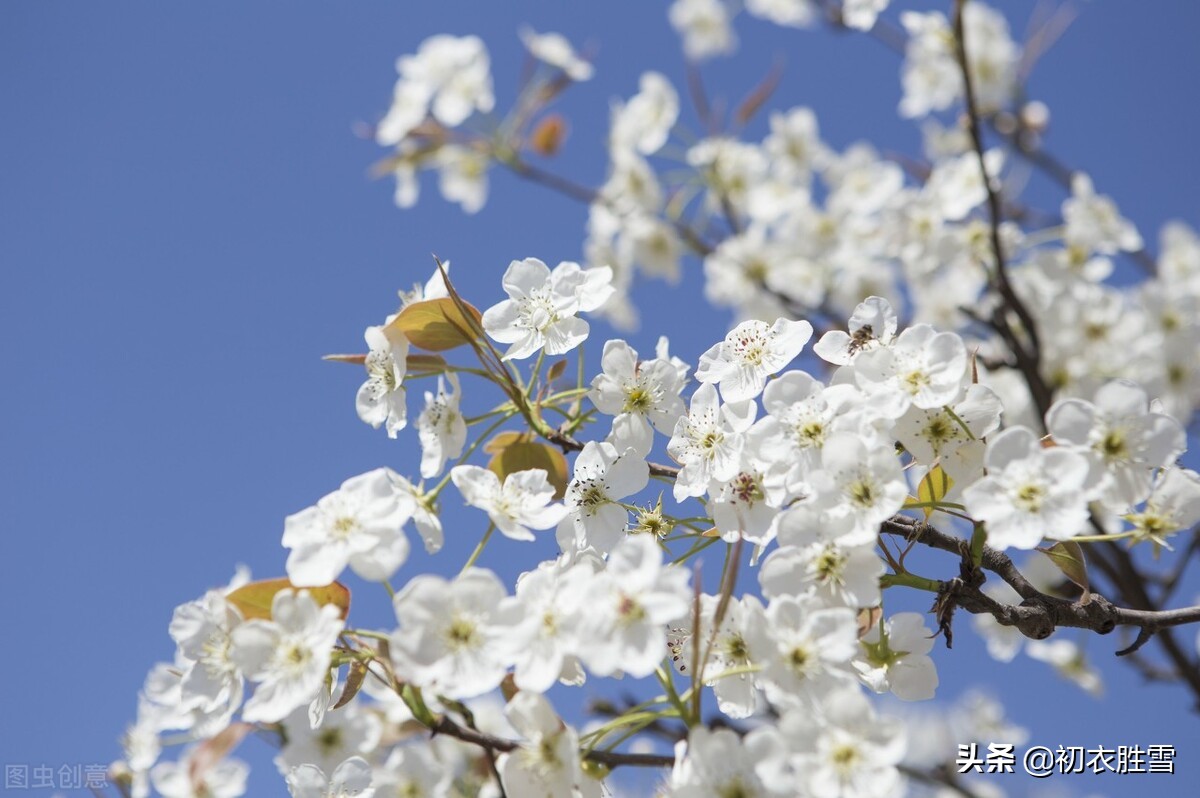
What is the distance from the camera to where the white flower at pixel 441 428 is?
1393 millimetres

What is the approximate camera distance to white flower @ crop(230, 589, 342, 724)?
1.11 meters

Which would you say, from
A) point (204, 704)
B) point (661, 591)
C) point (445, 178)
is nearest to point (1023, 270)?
point (445, 178)

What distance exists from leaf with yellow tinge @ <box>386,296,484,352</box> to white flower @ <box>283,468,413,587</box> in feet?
0.87

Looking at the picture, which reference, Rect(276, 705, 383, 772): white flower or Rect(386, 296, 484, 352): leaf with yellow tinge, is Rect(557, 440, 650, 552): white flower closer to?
Rect(386, 296, 484, 352): leaf with yellow tinge

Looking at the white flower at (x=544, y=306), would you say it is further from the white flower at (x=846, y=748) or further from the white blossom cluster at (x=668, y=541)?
the white flower at (x=846, y=748)

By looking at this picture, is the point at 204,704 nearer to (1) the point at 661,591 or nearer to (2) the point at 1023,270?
(1) the point at 661,591

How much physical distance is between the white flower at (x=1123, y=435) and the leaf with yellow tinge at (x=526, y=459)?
684 millimetres

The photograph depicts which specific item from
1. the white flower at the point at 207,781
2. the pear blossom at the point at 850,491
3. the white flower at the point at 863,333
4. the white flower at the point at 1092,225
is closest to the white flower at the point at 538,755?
the pear blossom at the point at 850,491

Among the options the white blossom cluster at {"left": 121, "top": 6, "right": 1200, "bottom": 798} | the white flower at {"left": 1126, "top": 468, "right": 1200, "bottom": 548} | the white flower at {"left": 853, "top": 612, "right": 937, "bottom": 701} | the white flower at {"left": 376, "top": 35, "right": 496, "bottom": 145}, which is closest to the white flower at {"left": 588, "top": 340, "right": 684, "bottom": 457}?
the white blossom cluster at {"left": 121, "top": 6, "right": 1200, "bottom": 798}

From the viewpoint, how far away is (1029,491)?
3.65 ft

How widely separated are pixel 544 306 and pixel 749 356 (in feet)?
1.05

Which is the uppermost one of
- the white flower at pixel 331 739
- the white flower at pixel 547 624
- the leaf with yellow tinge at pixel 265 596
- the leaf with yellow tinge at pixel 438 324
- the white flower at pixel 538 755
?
the leaf with yellow tinge at pixel 438 324

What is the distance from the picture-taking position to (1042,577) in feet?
11.2

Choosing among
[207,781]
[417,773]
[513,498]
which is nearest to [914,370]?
[513,498]
